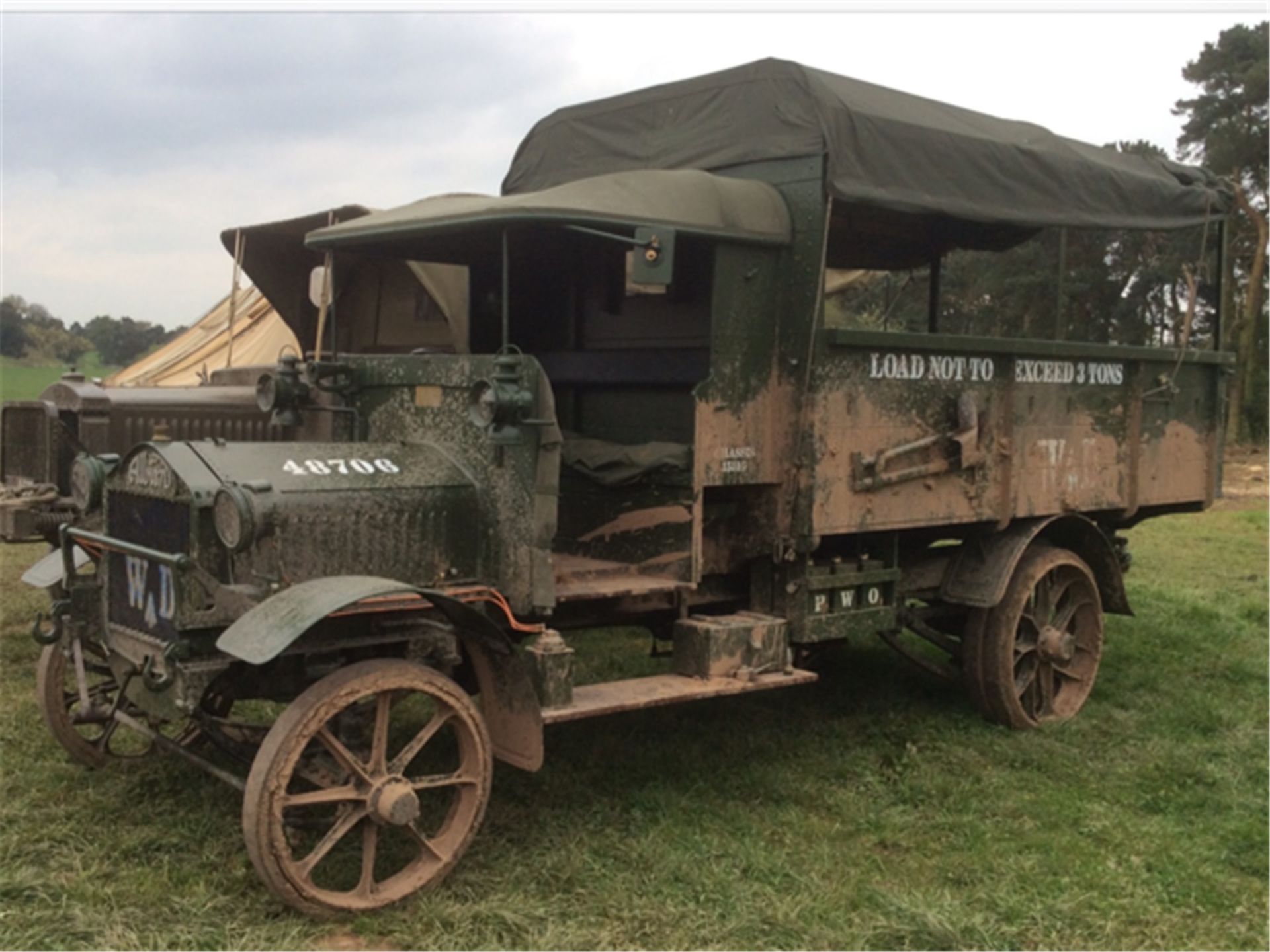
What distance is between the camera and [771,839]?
5102mm

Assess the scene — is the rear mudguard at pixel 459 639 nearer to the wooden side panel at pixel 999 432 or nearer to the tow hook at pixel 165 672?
the tow hook at pixel 165 672

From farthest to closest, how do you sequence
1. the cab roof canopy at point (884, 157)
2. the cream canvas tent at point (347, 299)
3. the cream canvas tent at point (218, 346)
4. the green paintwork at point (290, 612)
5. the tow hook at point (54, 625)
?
the cream canvas tent at point (218, 346) → the cream canvas tent at point (347, 299) → the cab roof canopy at point (884, 157) → the tow hook at point (54, 625) → the green paintwork at point (290, 612)

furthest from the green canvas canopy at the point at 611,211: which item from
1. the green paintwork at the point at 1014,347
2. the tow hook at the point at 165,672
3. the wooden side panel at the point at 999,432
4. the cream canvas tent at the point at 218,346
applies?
the cream canvas tent at the point at 218,346

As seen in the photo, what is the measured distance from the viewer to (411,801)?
170 inches

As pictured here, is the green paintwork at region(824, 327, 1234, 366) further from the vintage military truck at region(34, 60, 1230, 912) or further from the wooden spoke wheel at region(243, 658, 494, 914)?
the wooden spoke wheel at region(243, 658, 494, 914)

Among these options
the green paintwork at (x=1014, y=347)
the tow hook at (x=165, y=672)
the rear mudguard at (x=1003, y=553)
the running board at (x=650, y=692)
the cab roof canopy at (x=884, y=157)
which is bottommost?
the running board at (x=650, y=692)

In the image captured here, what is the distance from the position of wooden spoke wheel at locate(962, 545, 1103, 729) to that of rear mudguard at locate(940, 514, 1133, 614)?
13 cm

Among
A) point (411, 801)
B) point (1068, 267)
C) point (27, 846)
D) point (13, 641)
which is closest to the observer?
point (411, 801)

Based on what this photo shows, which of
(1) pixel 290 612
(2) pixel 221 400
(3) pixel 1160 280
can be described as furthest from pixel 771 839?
(3) pixel 1160 280

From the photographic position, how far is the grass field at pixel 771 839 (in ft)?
13.9

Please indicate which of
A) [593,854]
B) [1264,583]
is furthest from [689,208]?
[1264,583]

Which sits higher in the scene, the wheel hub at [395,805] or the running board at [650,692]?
the running board at [650,692]

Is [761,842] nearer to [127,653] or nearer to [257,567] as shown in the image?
[257,567]

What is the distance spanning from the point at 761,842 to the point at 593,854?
2.19 ft
